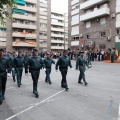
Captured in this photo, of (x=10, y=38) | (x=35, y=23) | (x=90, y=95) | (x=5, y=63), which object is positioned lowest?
(x=90, y=95)

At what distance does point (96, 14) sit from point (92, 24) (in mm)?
2732

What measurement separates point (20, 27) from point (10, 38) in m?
4.01

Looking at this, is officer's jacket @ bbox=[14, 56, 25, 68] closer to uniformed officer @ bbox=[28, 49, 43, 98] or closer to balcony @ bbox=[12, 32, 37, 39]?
uniformed officer @ bbox=[28, 49, 43, 98]

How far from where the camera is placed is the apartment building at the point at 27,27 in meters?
55.2

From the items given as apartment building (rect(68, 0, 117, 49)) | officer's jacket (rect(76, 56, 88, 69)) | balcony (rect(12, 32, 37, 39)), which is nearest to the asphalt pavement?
officer's jacket (rect(76, 56, 88, 69))

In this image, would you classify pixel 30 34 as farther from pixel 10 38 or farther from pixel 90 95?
pixel 90 95

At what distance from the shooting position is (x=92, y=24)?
39.6 metres

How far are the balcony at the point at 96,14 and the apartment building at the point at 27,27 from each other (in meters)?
19.5

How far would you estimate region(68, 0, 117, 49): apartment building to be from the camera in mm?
34781

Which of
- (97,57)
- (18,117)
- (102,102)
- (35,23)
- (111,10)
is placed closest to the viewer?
(18,117)

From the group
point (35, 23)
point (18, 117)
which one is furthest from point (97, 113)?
point (35, 23)

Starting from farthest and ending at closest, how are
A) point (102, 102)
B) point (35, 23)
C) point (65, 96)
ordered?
point (35, 23), point (65, 96), point (102, 102)

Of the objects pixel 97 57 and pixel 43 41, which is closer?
pixel 97 57

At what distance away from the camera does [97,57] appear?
101ft
